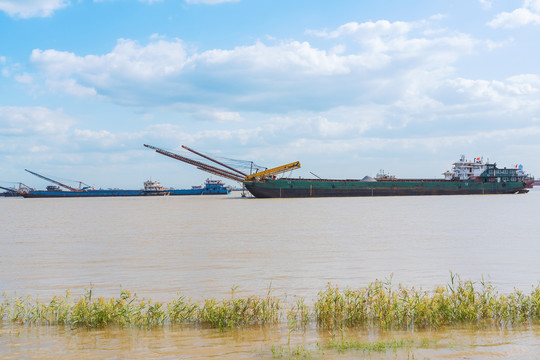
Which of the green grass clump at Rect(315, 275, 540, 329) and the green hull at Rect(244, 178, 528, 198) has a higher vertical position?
the green hull at Rect(244, 178, 528, 198)

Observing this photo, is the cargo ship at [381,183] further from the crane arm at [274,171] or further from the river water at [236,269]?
the river water at [236,269]

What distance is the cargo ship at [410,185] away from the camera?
7725 centimetres

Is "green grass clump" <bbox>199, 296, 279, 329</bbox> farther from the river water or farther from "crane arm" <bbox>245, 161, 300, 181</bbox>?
"crane arm" <bbox>245, 161, 300, 181</bbox>

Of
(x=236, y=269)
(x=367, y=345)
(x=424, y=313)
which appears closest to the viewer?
(x=367, y=345)

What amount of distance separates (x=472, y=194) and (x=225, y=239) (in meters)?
81.3

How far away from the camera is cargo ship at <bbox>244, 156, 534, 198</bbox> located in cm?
7725

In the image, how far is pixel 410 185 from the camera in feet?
277

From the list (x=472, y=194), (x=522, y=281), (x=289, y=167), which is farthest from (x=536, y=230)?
(x=472, y=194)

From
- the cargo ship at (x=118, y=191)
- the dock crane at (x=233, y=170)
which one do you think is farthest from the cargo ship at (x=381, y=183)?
the cargo ship at (x=118, y=191)

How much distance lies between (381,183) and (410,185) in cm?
592

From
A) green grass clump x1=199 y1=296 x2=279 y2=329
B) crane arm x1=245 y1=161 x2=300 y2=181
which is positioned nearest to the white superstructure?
crane arm x1=245 y1=161 x2=300 y2=181

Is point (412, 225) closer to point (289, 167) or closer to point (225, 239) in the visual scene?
point (225, 239)

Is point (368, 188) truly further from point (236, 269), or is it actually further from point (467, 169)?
point (236, 269)

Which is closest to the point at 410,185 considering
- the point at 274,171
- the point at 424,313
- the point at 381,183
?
the point at 381,183
